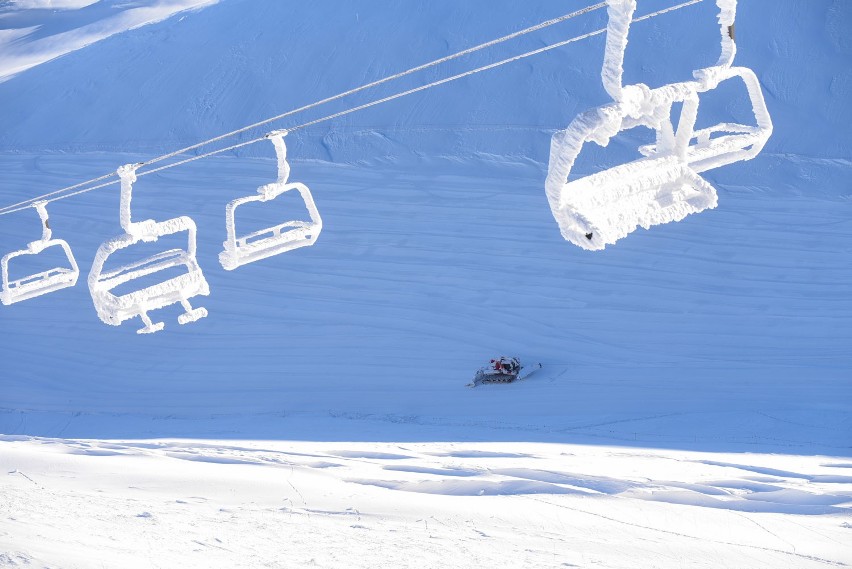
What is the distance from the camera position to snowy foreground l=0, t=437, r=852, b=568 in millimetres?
7844

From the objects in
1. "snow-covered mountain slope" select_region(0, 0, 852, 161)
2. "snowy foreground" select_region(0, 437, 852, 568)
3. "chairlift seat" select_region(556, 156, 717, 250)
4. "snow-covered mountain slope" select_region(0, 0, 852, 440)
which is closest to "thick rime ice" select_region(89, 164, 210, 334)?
"snowy foreground" select_region(0, 437, 852, 568)

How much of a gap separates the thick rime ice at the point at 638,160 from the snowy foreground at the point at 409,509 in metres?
3.22

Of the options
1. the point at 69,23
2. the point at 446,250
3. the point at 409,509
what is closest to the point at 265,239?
the point at 409,509

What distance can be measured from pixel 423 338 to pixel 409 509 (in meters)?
7.71

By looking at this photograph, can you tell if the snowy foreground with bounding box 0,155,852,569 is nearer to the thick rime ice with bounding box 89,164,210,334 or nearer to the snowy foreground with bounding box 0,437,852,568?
the snowy foreground with bounding box 0,437,852,568

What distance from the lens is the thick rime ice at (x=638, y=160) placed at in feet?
16.4

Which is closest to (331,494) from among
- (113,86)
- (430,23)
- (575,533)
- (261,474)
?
(261,474)

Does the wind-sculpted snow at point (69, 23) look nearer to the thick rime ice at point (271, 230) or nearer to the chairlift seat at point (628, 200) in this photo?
the thick rime ice at point (271, 230)

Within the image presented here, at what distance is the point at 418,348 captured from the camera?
1656cm

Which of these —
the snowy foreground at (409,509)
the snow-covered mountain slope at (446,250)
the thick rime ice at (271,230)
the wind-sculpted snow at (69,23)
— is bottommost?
the snowy foreground at (409,509)

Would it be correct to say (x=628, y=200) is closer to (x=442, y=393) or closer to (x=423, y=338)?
(x=442, y=393)

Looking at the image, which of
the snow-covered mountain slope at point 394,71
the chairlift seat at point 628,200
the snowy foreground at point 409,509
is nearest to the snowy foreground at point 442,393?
the snowy foreground at point 409,509

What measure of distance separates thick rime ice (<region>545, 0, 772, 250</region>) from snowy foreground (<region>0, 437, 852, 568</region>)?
3.22 m

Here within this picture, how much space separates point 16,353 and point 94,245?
2.62 m
